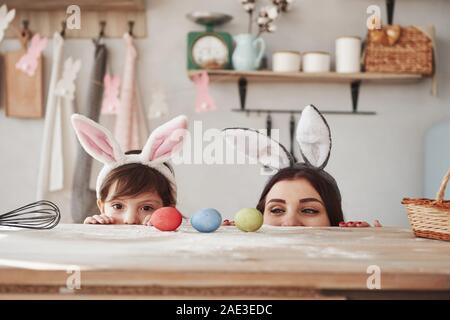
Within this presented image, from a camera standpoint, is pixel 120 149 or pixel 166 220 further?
pixel 120 149

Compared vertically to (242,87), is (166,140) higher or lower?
lower

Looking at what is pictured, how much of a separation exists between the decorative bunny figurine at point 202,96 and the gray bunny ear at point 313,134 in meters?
1.09

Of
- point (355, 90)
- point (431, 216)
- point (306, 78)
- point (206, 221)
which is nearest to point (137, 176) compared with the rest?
point (206, 221)

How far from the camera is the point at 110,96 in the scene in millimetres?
2582

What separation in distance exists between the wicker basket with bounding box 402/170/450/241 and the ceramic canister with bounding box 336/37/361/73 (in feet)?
5.39

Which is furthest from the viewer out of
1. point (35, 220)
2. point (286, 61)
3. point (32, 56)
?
point (32, 56)

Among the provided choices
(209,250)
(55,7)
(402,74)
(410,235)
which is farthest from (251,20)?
(209,250)

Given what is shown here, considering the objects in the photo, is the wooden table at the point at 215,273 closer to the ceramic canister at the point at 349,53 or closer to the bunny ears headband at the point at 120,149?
the bunny ears headband at the point at 120,149

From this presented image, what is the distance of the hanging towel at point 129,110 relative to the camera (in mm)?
2535

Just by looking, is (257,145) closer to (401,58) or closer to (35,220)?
(35,220)

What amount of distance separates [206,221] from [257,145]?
53 cm

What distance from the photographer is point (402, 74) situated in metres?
2.53

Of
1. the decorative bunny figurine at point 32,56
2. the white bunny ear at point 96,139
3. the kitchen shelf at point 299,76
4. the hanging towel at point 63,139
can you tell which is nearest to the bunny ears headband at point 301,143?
the white bunny ear at point 96,139

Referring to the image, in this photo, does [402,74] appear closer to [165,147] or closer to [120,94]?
[120,94]
